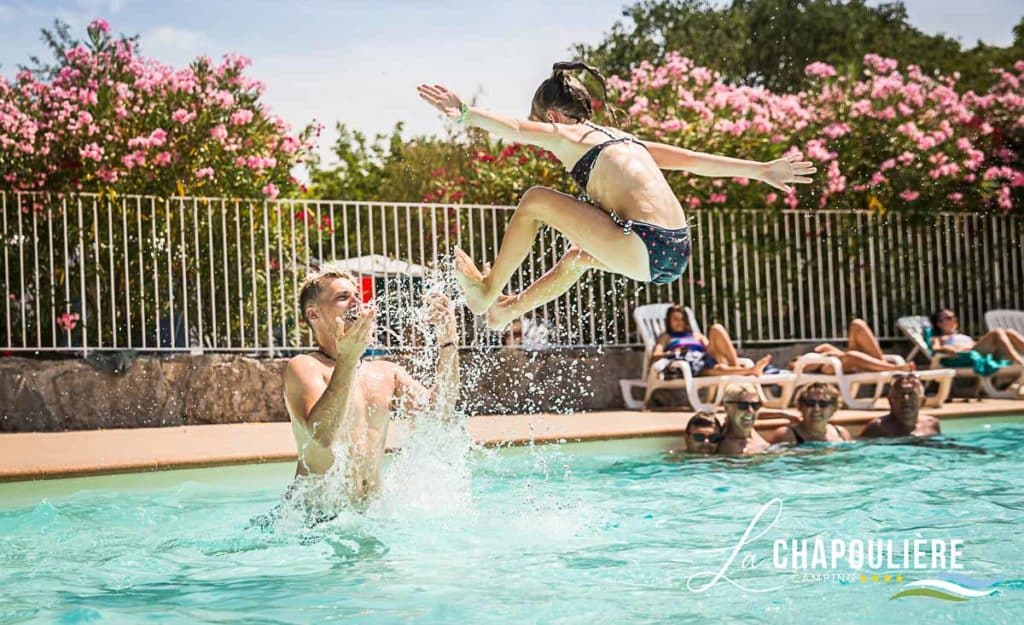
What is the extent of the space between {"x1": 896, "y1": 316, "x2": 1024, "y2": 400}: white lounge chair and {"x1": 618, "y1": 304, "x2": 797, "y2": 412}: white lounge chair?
66.0 inches

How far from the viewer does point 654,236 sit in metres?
4.80

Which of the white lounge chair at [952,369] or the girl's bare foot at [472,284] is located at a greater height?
the girl's bare foot at [472,284]

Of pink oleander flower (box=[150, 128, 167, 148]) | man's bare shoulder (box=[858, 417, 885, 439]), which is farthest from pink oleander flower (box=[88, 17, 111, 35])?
man's bare shoulder (box=[858, 417, 885, 439])

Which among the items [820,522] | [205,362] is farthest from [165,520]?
[205,362]

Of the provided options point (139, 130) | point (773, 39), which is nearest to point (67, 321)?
point (139, 130)

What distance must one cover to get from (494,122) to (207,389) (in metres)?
6.66

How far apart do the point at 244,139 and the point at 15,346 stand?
2.88 metres

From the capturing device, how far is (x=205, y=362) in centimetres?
1045

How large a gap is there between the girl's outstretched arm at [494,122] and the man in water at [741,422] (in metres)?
3.47

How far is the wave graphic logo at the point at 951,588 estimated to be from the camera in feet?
13.3

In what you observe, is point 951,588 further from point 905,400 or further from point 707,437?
point 905,400

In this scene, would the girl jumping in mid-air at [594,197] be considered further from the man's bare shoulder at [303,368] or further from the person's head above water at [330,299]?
the man's bare shoulder at [303,368]

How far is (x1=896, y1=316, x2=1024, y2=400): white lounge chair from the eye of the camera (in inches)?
458

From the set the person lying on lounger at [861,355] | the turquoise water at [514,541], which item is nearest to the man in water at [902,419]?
the turquoise water at [514,541]
